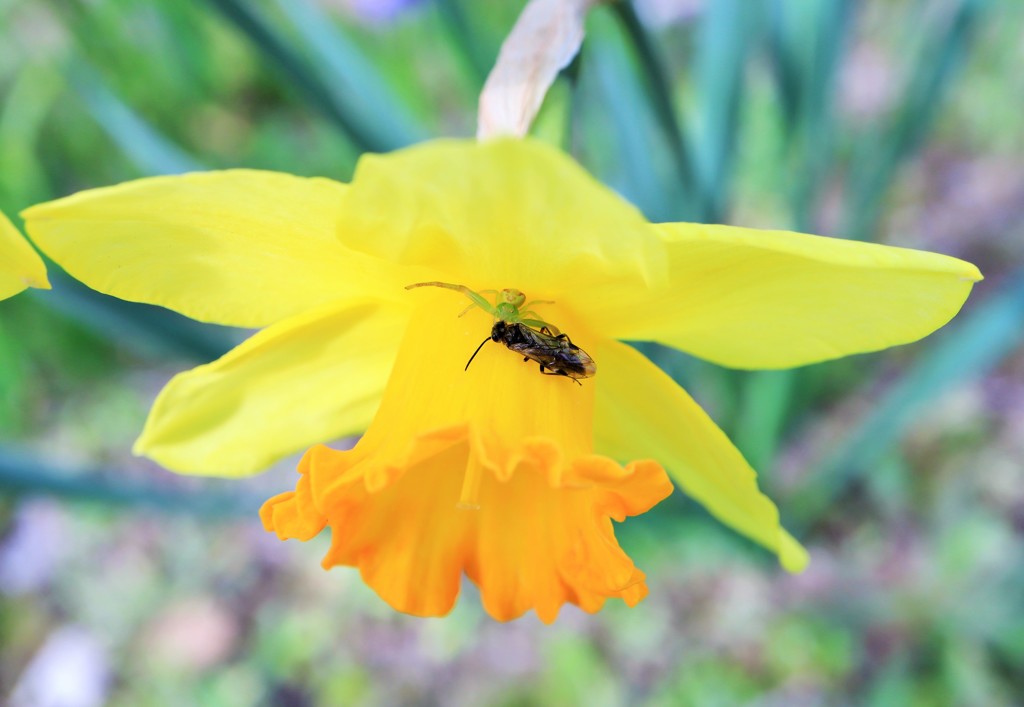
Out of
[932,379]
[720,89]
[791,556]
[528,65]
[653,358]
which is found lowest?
[932,379]

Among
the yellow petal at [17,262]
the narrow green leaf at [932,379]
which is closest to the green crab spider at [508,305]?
the yellow petal at [17,262]

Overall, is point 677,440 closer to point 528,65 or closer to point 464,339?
point 464,339

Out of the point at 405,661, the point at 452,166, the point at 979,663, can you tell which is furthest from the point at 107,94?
the point at 979,663

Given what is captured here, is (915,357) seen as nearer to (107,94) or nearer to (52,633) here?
(107,94)

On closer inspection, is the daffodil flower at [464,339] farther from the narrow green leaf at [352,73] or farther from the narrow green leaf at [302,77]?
the narrow green leaf at [352,73]

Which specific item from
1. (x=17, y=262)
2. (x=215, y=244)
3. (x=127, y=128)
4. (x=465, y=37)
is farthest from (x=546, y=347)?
(x=127, y=128)

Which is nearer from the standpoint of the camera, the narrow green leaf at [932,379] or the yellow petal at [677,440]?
the yellow petal at [677,440]

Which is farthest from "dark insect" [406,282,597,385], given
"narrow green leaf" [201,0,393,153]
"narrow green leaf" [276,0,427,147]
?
"narrow green leaf" [276,0,427,147]

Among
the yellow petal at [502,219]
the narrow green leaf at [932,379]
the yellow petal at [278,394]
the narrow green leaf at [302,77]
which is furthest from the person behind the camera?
the narrow green leaf at [932,379]
